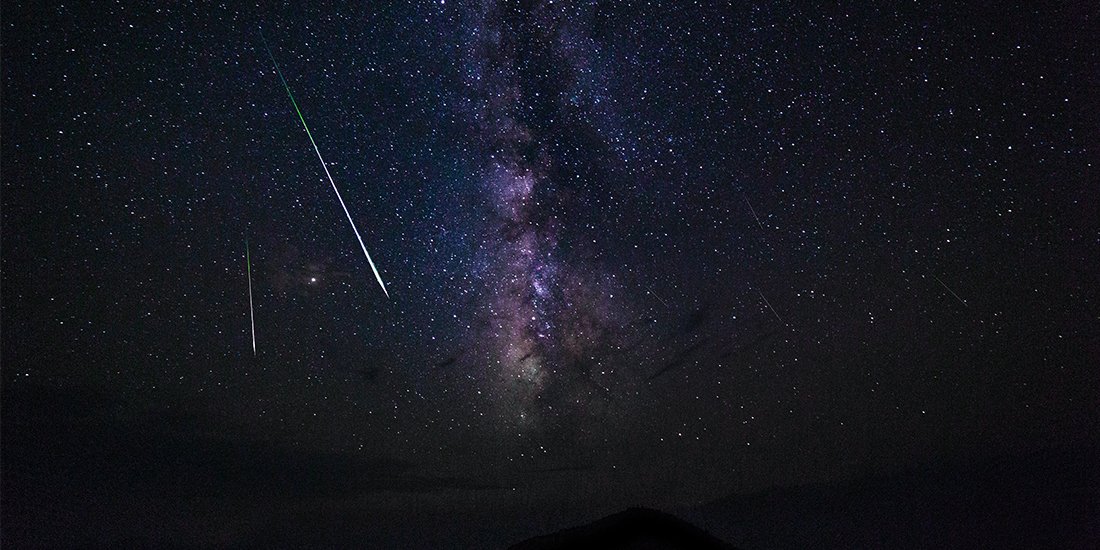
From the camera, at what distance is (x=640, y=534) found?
5531mm

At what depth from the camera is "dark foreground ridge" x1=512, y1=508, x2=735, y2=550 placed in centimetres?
511

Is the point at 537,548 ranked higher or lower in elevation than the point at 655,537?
higher

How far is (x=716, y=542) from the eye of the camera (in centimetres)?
520

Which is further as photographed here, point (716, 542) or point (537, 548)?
point (716, 542)

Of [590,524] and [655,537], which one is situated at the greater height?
[590,524]

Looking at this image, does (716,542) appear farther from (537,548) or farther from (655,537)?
(537,548)

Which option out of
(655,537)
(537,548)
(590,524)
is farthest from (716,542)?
(537,548)

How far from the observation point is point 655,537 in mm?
5500

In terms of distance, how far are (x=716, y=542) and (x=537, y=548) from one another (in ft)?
7.09

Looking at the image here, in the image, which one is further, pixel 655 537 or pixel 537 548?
pixel 655 537

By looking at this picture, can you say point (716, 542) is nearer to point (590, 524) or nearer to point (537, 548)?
point (590, 524)

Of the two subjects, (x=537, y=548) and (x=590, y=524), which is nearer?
(x=537, y=548)

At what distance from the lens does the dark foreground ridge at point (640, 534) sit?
16.8ft

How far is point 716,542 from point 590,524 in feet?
4.78
